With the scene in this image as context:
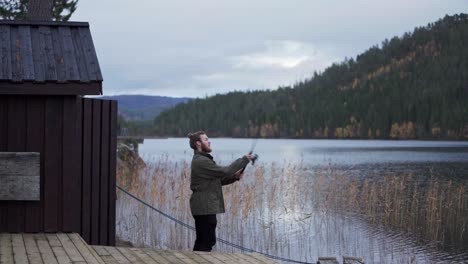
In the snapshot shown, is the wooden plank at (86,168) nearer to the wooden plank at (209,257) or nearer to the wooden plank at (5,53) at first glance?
the wooden plank at (5,53)

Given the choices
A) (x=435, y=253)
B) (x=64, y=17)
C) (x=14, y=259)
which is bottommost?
(x=435, y=253)

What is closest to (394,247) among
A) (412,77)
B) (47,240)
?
(47,240)

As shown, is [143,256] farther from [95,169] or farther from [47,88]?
[47,88]

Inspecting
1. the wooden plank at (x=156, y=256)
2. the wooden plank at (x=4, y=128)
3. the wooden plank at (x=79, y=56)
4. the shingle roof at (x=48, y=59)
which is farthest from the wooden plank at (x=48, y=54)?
the wooden plank at (x=156, y=256)

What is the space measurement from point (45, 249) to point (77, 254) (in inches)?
14.0

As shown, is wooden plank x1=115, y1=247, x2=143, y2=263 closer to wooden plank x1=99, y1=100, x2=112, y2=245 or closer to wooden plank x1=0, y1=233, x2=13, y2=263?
wooden plank x1=99, y1=100, x2=112, y2=245

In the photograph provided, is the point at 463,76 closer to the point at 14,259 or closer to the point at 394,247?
the point at 394,247

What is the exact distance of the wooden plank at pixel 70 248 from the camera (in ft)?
17.6

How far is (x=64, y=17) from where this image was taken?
15.6 metres

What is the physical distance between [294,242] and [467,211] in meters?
4.90

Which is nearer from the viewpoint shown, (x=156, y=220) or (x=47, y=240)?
(x=47, y=240)

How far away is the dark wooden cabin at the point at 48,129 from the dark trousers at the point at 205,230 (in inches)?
41.9

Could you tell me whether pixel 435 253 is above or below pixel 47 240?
below

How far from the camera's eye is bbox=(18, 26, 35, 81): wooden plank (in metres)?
6.17
